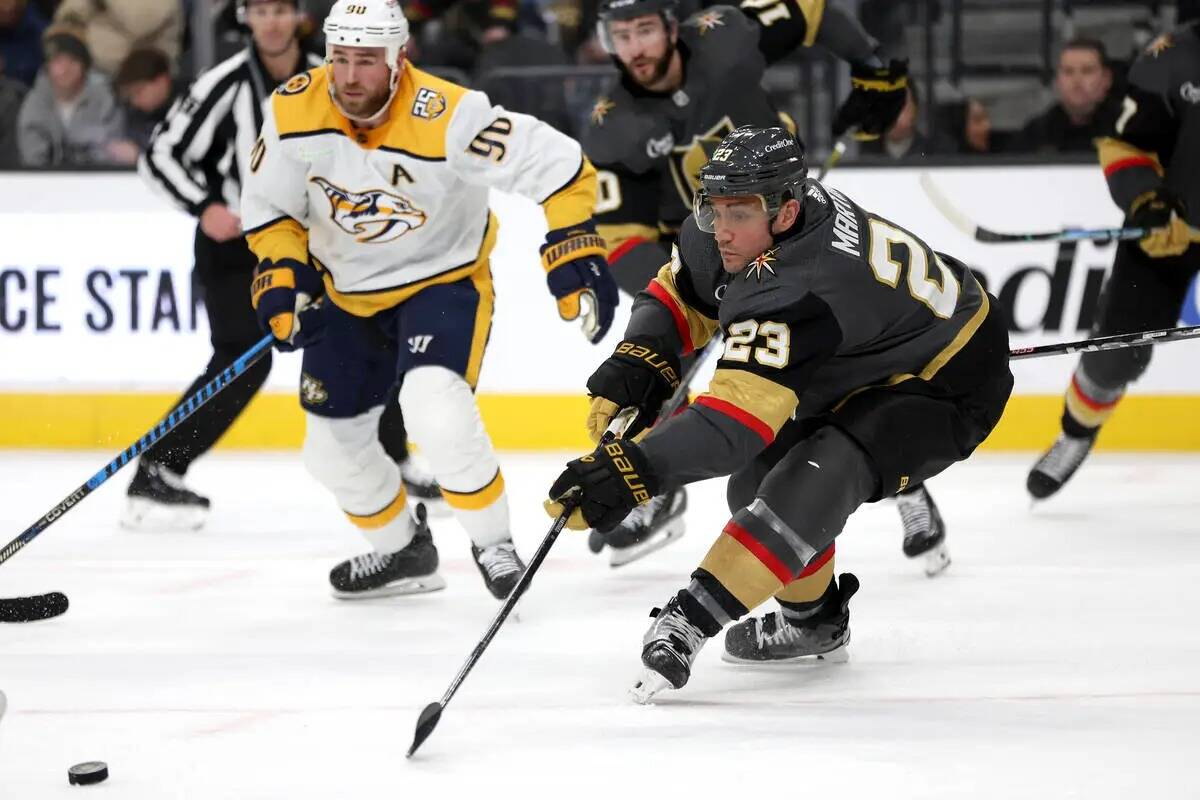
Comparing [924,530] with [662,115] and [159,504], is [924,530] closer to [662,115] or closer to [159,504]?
[662,115]

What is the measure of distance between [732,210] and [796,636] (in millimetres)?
770

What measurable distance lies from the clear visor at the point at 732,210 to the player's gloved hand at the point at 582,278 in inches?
28.2

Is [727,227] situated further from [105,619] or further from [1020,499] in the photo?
[1020,499]

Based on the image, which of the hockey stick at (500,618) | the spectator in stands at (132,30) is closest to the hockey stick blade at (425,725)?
the hockey stick at (500,618)

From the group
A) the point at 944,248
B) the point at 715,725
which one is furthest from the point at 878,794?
the point at 944,248

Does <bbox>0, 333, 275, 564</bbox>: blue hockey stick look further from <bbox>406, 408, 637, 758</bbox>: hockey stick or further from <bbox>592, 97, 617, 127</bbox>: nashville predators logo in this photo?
<bbox>592, 97, 617, 127</bbox>: nashville predators logo

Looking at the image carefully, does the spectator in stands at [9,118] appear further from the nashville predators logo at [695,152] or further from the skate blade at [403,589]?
the skate blade at [403,589]

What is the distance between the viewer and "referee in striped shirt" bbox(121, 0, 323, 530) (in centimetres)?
462

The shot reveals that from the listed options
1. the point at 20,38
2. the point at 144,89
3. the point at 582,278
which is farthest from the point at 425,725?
the point at 20,38

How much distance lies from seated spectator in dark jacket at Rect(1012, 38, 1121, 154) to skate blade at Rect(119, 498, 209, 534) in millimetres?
2788

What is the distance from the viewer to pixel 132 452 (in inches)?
127

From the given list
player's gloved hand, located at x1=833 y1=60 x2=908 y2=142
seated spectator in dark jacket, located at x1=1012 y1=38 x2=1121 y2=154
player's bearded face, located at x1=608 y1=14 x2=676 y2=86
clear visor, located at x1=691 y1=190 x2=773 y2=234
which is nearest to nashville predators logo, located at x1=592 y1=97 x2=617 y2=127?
player's bearded face, located at x1=608 y1=14 x2=676 y2=86

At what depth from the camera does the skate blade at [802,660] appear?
2.99m

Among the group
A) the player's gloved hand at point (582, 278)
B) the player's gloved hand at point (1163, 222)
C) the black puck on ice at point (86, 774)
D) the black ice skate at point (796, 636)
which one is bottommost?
the black ice skate at point (796, 636)
